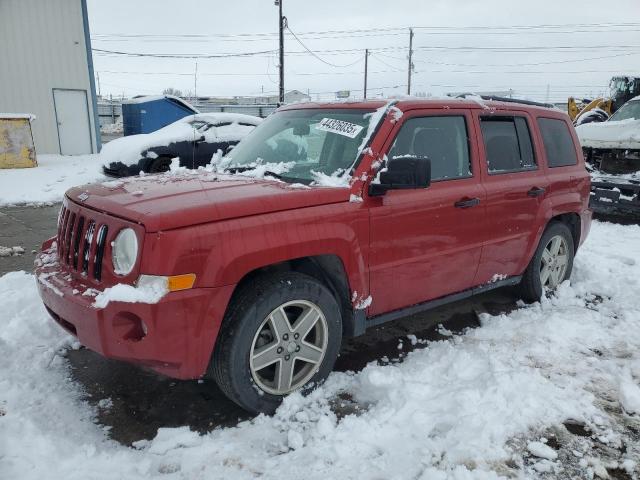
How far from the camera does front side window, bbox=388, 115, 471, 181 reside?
3.49 meters

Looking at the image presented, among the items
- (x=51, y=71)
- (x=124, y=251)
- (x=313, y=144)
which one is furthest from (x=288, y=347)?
(x=51, y=71)

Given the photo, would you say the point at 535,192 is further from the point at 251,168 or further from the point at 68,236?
the point at 68,236

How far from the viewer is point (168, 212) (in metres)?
2.53

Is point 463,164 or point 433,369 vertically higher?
point 463,164

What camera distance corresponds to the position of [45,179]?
11.5 m

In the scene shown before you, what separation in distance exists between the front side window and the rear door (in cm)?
22

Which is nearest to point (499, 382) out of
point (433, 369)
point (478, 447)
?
point (433, 369)

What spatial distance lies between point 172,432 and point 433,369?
A: 1.70 metres

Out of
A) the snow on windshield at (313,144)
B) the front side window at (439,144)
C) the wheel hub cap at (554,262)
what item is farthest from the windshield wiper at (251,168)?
the wheel hub cap at (554,262)

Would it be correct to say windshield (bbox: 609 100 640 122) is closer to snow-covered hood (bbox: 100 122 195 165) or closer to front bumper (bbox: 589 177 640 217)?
front bumper (bbox: 589 177 640 217)

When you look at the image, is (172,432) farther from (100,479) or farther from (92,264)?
(92,264)

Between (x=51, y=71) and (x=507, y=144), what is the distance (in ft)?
51.9

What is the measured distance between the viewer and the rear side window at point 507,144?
13.2 feet

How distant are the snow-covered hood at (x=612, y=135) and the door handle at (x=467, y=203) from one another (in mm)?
6878
